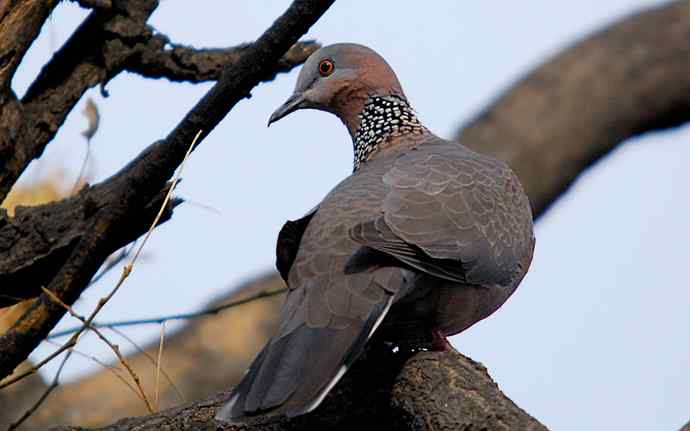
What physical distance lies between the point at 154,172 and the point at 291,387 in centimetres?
84

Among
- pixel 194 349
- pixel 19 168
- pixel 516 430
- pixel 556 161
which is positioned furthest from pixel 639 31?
pixel 516 430

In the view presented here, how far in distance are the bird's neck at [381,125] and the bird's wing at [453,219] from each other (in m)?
0.39

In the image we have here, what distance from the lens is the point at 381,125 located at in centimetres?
534

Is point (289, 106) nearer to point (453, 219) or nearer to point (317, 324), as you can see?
point (453, 219)

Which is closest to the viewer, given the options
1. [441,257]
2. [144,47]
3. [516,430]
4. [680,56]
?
[516,430]

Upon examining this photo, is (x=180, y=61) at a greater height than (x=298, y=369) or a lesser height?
greater

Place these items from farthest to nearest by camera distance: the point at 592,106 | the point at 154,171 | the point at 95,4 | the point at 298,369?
the point at 592,106 → the point at 95,4 → the point at 154,171 → the point at 298,369

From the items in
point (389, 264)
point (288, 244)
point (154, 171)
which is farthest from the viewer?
point (288, 244)

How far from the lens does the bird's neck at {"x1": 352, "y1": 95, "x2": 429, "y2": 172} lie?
5316 millimetres

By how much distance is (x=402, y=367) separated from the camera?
143 inches

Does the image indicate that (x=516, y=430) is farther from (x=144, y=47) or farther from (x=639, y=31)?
(x=639, y=31)

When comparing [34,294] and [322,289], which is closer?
[322,289]

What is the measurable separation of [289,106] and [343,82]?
26 centimetres

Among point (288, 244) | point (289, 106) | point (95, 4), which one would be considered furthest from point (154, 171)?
point (289, 106)
